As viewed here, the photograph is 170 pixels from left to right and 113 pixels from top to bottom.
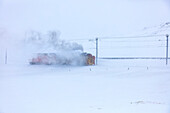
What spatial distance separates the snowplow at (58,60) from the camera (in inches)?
238

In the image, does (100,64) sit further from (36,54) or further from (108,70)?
(36,54)

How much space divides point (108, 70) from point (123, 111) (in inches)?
175

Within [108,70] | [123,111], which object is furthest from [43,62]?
[123,111]

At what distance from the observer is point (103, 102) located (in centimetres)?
281

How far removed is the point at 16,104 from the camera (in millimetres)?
2494

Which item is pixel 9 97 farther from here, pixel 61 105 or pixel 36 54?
pixel 36 54

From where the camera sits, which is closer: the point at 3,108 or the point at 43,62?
the point at 3,108

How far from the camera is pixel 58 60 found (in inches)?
289

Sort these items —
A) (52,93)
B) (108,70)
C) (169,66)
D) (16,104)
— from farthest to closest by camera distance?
(108,70), (169,66), (52,93), (16,104)

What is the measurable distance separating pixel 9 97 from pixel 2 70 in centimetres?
135

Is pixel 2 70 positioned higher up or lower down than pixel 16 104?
higher up

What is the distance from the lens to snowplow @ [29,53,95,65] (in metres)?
6.05

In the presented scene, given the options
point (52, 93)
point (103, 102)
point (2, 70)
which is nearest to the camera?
point (103, 102)

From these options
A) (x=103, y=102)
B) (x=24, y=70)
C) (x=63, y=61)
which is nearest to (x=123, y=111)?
(x=103, y=102)
